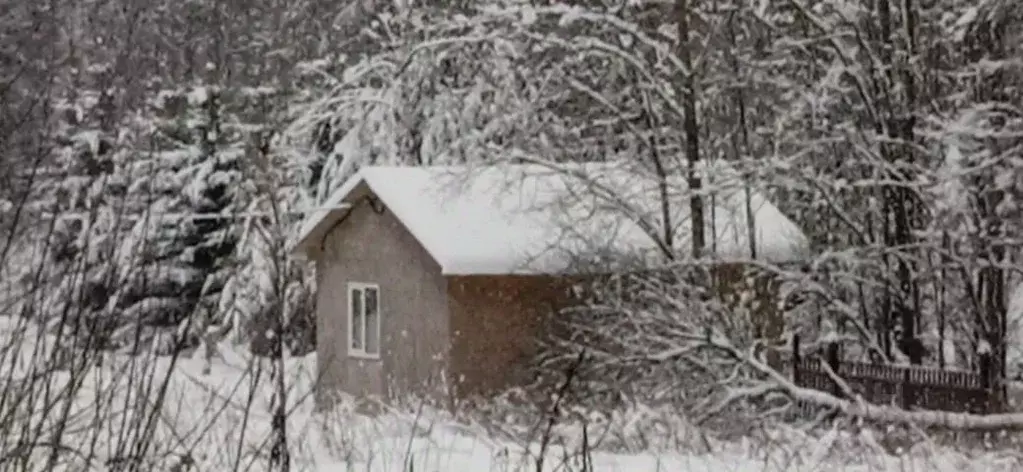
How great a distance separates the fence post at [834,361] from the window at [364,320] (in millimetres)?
6930

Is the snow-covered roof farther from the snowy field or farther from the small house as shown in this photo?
the snowy field

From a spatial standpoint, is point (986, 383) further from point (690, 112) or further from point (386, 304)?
point (386, 304)

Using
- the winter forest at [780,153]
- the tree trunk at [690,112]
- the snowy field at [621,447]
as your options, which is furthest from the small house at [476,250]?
the snowy field at [621,447]

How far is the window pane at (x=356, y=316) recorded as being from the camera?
2191cm

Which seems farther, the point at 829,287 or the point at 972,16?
the point at 829,287

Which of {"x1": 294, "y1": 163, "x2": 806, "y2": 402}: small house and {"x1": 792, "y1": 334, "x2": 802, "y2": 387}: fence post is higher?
{"x1": 294, "y1": 163, "x2": 806, "y2": 402}: small house

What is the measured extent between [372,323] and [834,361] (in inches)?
296

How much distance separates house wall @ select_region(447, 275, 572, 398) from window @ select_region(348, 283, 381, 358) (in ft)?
6.42

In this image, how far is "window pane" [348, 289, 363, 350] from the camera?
21.9 m

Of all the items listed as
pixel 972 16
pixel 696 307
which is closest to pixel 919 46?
pixel 972 16

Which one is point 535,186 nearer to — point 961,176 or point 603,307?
point 603,307

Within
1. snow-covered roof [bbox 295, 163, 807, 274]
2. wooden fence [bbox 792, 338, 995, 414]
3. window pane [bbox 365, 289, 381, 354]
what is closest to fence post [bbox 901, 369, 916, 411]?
wooden fence [bbox 792, 338, 995, 414]

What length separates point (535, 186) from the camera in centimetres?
1997

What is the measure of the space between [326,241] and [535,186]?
14.3 feet
